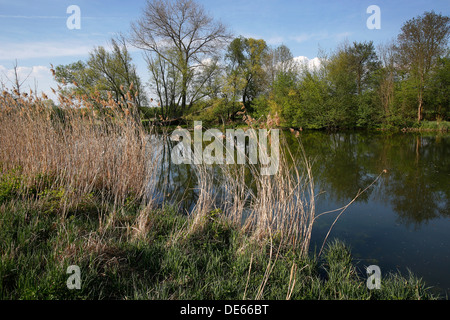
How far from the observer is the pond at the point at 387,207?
10.9ft

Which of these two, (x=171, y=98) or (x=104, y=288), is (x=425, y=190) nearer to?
(x=104, y=288)

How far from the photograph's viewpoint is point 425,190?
6.08 metres

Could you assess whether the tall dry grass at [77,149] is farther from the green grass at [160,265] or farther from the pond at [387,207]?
the green grass at [160,265]

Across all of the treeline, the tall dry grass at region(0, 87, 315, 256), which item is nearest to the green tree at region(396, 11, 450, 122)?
the treeline

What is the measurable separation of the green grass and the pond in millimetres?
386

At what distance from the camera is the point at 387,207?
5.17 meters

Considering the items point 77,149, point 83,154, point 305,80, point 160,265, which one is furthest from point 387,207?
point 305,80

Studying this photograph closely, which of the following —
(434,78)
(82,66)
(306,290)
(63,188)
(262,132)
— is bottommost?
(306,290)

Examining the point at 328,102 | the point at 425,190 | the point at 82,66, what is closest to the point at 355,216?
the point at 425,190

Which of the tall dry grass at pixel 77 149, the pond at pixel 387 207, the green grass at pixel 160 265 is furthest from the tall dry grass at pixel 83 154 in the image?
the green grass at pixel 160 265

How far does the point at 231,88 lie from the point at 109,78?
33.6 feet

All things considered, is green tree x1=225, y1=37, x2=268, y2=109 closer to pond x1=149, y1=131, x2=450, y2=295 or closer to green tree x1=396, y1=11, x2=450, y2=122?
green tree x1=396, y1=11, x2=450, y2=122

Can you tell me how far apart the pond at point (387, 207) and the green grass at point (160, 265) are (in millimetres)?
386

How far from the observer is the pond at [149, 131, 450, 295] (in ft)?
10.9
